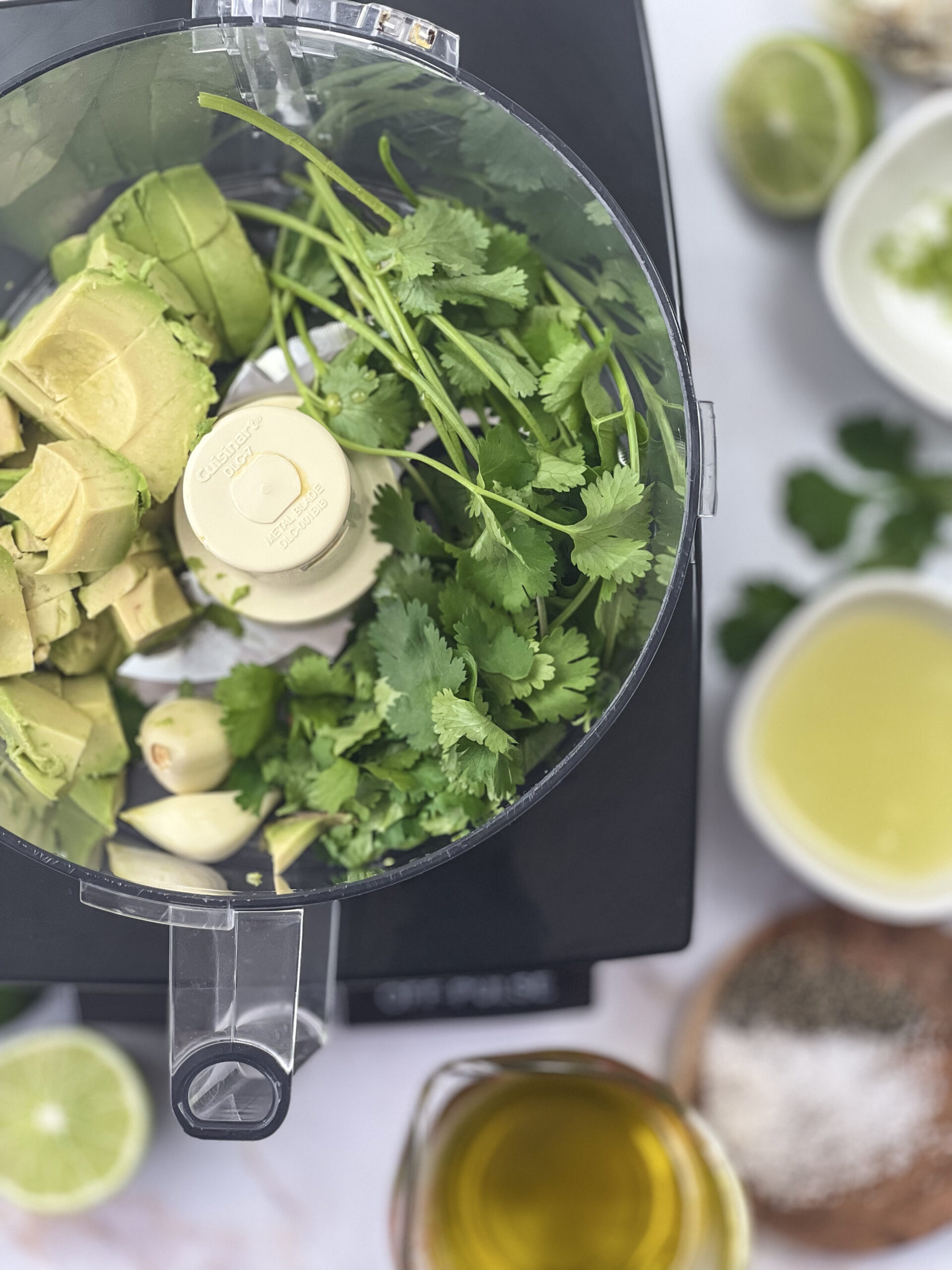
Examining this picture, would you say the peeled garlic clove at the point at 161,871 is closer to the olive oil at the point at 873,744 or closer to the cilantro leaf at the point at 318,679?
the cilantro leaf at the point at 318,679

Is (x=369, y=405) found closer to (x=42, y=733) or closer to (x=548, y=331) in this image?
(x=548, y=331)

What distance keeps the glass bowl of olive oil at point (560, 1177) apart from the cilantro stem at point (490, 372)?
0.52m

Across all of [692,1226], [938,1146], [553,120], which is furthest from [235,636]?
[938,1146]

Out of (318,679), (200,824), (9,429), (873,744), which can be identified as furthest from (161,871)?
(873,744)

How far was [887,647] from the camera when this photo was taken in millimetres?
911

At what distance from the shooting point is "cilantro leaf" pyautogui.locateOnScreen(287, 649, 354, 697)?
61 centimetres

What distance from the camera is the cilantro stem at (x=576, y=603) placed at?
55 centimetres

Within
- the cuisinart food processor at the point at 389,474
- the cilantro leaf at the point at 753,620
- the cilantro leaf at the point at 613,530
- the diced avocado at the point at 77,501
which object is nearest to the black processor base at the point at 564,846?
the cuisinart food processor at the point at 389,474

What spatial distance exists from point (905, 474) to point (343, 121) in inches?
23.9

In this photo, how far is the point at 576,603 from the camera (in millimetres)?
552

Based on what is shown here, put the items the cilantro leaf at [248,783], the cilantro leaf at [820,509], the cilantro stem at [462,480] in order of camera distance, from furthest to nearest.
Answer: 1. the cilantro leaf at [820,509]
2. the cilantro leaf at [248,783]
3. the cilantro stem at [462,480]

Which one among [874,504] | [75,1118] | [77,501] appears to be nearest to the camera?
[77,501]

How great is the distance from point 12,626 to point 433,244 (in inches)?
11.3

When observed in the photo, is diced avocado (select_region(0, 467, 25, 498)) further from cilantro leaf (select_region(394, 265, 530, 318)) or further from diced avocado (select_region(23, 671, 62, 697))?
cilantro leaf (select_region(394, 265, 530, 318))
